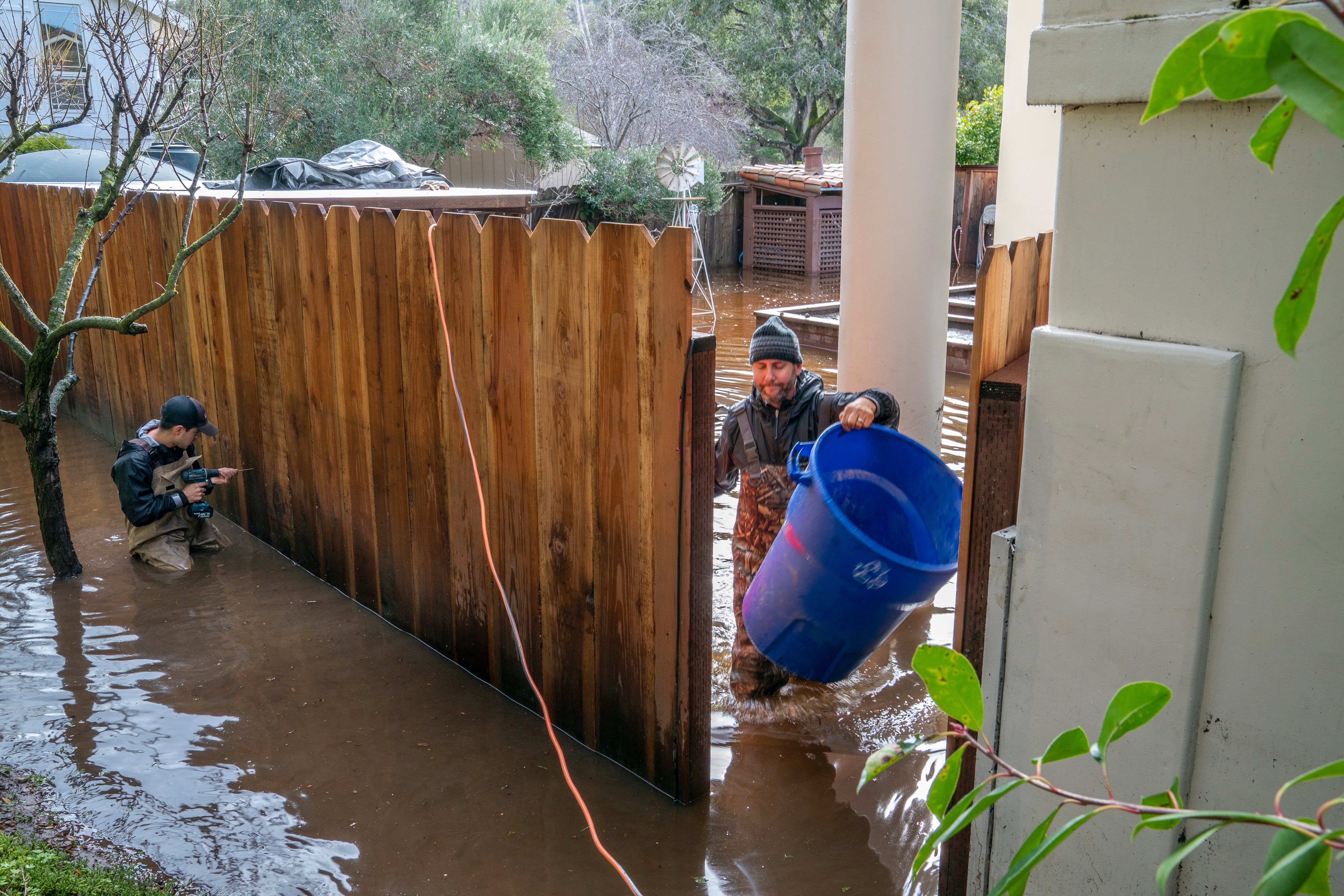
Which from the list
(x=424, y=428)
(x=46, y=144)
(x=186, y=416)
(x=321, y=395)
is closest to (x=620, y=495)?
(x=424, y=428)

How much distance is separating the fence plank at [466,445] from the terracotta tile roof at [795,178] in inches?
750

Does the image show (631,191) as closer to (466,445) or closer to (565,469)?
(466,445)

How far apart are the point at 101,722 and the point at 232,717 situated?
0.49 m

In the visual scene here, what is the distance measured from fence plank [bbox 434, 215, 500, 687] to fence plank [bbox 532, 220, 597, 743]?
38 centimetres

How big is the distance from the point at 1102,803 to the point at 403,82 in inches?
857

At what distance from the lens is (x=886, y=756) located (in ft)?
3.53

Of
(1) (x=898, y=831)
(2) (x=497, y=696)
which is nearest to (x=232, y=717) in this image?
(2) (x=497, y=696)

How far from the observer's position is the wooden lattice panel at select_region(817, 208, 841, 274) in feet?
74.8

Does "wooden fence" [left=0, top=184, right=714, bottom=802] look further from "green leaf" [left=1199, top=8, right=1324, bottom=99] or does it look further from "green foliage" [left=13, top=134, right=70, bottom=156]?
"green foliage" [left=13, top=134, right=70, bottom=156]

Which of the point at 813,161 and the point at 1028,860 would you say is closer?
the point at 1028,860

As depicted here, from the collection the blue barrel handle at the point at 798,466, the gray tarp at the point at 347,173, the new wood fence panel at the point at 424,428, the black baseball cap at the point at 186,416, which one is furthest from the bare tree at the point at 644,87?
Result: the blue barrel handle at the point at 798,466

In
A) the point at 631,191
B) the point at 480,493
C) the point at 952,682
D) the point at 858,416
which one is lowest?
the point at 480,493

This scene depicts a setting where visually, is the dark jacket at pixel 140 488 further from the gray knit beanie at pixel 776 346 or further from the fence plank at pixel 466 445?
the gray knit beanie at pixel 776 346

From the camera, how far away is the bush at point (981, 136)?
22.2 m
